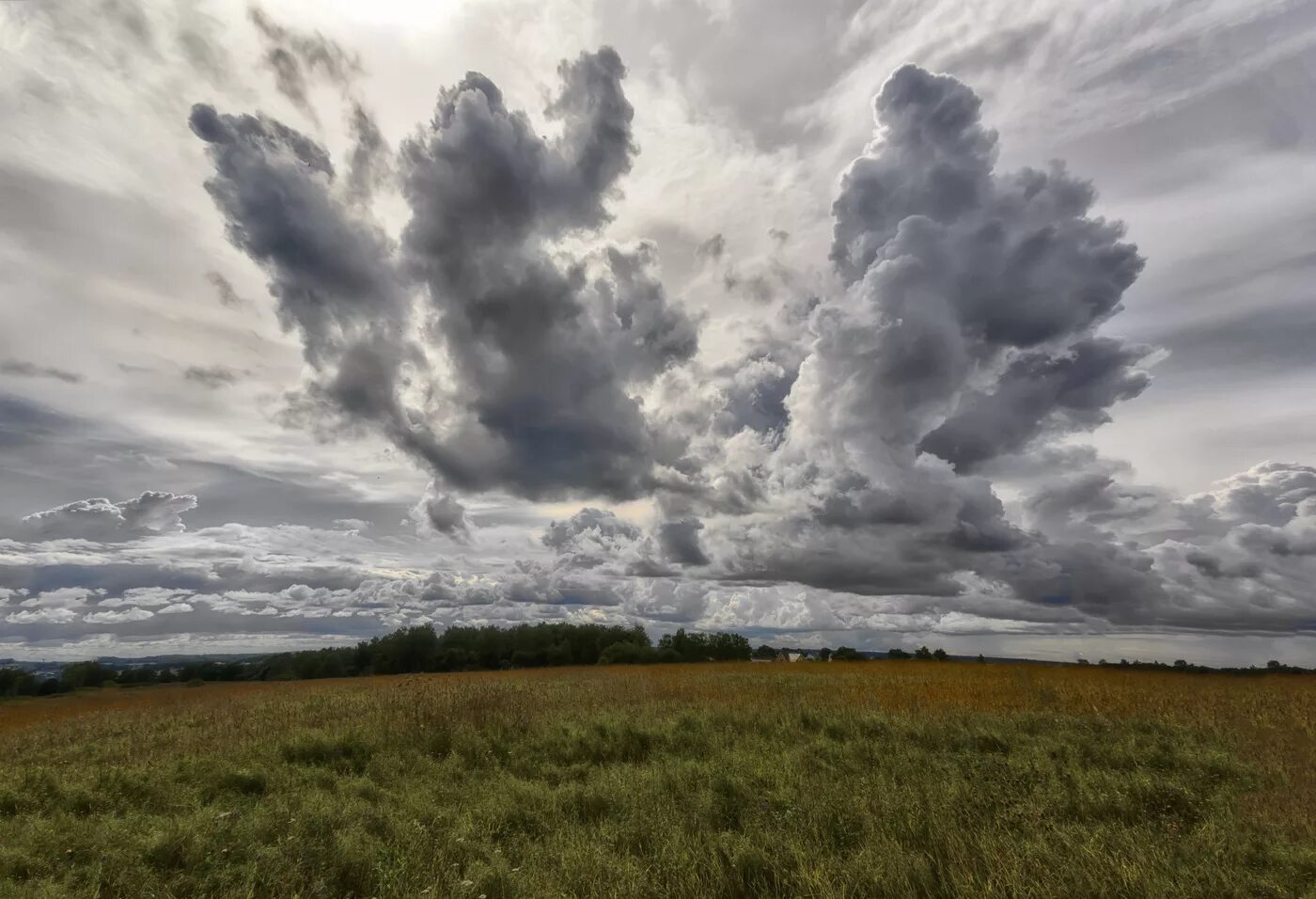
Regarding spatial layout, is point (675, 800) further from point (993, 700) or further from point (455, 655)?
point (455, 655)

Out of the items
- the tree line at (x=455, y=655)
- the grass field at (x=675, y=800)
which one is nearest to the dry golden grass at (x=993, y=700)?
the grass field at (x=675, y=800)

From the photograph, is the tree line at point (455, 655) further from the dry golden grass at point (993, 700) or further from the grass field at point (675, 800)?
the grass field at point (675, 800)

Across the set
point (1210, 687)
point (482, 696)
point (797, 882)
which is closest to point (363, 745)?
point (482, 696)

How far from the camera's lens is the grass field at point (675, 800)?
19.4 feet

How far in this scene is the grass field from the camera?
5.92 metres

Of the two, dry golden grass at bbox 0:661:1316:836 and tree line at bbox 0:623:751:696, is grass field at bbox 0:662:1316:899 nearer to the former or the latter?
dry golden grass at bbox 0:661:1316:836

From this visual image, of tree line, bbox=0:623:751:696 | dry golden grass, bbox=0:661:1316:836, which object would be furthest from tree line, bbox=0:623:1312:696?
dry golden grass, bbox=0:661:1316:836

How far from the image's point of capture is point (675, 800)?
848cm

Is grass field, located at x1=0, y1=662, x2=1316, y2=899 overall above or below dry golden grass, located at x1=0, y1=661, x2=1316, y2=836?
below

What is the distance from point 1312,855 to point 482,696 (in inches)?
615

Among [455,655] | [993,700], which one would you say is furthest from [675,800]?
[455,655]

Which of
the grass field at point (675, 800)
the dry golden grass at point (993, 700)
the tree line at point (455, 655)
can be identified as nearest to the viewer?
the grass field at point (675, 800)

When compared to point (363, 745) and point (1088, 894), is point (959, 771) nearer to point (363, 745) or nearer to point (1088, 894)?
point (1088, 894)

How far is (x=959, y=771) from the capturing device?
31.5ft
